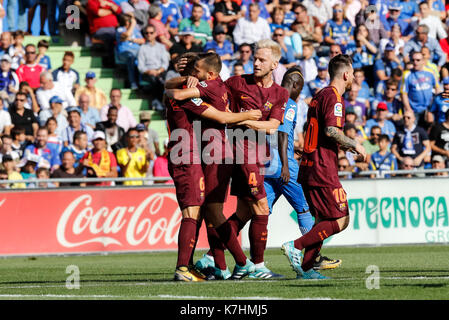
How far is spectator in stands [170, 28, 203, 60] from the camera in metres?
21.4

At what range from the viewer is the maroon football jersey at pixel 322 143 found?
10.2 m

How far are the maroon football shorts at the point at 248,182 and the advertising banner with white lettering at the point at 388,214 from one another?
24.1 feet

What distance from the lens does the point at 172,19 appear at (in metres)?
22.7

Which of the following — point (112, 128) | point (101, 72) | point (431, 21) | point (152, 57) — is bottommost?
point (112, 128)

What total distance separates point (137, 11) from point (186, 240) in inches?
496

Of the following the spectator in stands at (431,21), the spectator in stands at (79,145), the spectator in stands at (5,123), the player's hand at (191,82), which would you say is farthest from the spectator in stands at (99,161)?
the spectator in stands at (431,21)

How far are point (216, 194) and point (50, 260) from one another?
6.75 metres

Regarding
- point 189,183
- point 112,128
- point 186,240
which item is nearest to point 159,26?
point 112,128

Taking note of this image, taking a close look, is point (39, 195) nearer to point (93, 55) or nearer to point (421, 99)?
point (93, 55)

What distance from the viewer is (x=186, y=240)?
1035 centimetres

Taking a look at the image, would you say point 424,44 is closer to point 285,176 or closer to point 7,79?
point 7,79

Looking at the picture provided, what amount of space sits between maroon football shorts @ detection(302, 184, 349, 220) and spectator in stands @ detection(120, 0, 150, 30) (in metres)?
12.3

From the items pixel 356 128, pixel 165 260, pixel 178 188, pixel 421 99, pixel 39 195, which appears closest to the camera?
pixel 178 188
